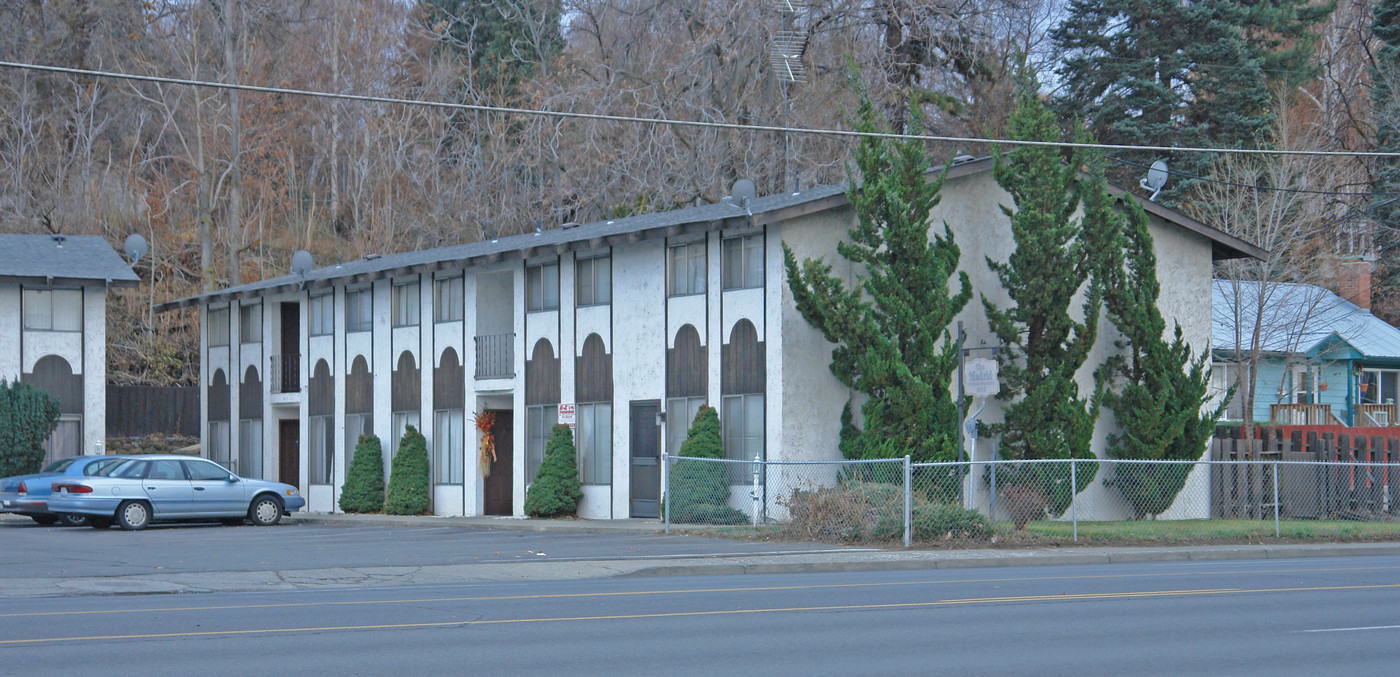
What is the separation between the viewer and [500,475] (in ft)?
108

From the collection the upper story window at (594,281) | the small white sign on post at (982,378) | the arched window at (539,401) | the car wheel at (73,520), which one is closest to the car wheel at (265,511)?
the car wheel at (73,520)

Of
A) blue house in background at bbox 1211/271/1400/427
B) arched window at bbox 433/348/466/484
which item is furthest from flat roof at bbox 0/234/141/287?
blue house in background at bbox 1211/271/1400/427

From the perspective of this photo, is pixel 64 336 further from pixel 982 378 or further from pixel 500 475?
pixel 982 378

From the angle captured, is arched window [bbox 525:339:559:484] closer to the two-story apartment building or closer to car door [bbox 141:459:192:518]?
the two-story apartment building

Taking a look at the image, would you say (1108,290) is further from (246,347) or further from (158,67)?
(158,67)

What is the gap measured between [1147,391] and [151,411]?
32.7m

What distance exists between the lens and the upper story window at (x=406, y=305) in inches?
1366

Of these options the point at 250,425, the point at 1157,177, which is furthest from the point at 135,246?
the point at 1157,177

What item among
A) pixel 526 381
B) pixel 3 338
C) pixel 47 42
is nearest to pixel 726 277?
pixel 526 381

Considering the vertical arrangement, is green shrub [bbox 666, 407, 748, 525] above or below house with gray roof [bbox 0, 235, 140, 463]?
below

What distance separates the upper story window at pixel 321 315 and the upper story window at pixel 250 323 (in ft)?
7.32

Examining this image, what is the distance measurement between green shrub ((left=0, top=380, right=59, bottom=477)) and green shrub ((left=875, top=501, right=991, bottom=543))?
22457mm

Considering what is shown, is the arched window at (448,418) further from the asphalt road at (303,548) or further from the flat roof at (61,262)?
the flat roof at (61,262)

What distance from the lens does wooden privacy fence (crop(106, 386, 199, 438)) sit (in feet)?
153
